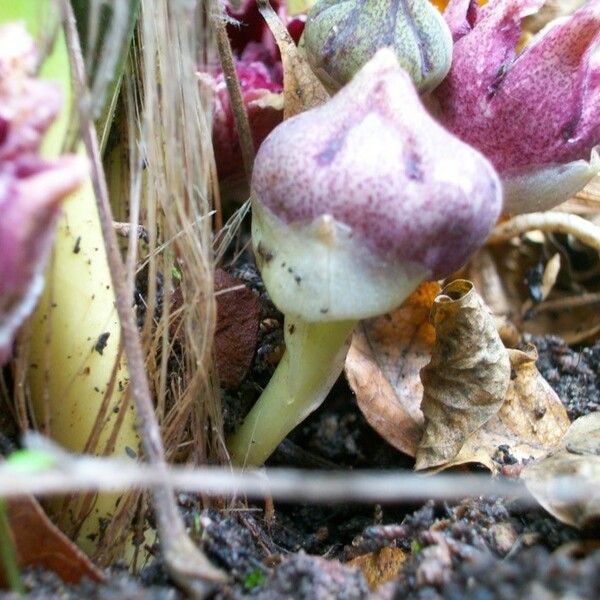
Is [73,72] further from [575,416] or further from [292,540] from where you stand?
[575,416]

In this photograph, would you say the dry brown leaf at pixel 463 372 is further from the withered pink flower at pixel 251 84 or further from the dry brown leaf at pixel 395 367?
the withered pink flower at pixel 251 84

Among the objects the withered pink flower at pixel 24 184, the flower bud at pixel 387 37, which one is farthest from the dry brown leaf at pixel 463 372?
the withered pink flower at pixel 24 184

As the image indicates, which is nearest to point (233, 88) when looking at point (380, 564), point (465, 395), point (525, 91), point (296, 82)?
point (296, 82)

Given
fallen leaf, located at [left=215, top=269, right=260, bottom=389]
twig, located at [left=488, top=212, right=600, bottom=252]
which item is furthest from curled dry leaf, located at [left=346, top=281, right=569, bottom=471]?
twig, located at [left=488, top=212, right=600, bottom=252]

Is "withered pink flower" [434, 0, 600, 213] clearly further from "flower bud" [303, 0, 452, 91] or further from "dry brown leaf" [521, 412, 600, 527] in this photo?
"dry brown leaf" [521, 412, 600, 527]

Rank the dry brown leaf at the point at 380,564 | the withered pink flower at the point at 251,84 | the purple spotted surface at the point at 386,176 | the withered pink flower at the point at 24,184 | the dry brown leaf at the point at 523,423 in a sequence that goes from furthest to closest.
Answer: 1. the withered pink flower at the point at 251,84
2. the dry brown leaf at the point at 523,423
3. the dry brown leaf at the point at 380,564
4. the purple spotted surface at the point at 386,176
5. the withered pink flower at the point at 24,184
